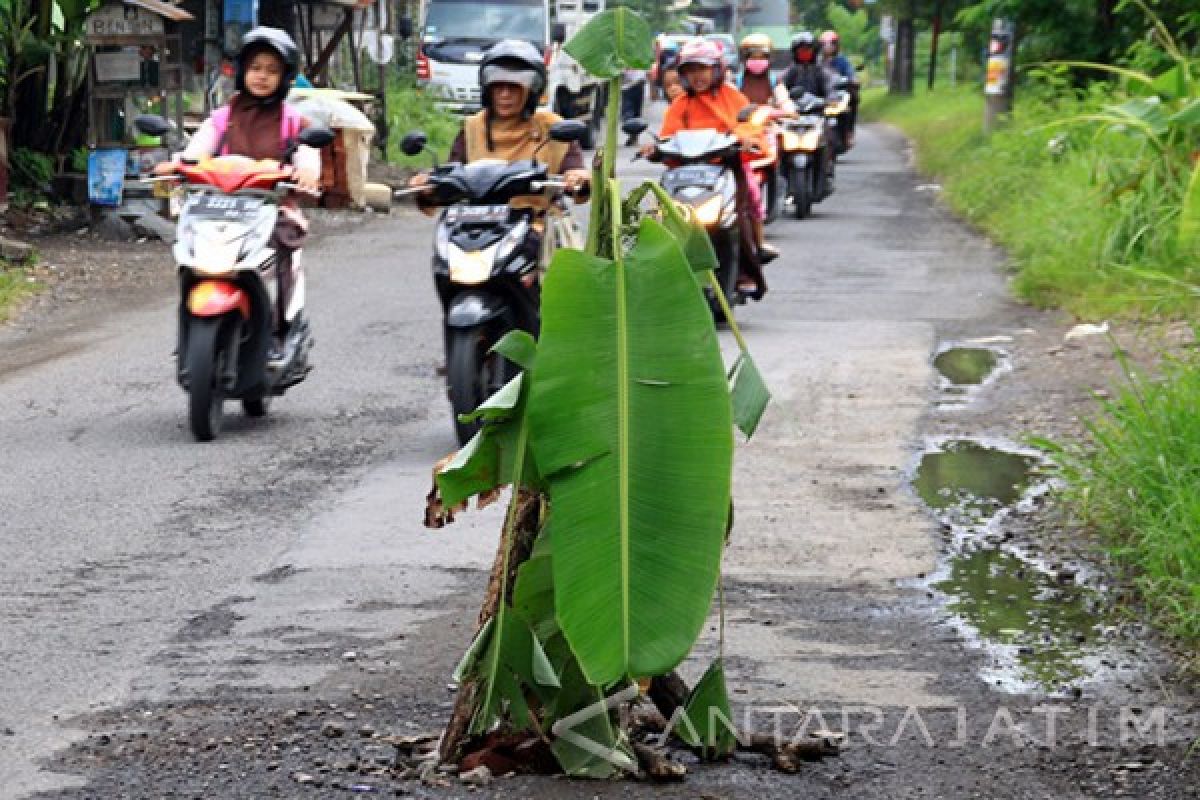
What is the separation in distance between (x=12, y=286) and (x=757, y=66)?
29.8 ft

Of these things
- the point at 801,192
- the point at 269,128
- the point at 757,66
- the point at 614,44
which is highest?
the point at 614,44

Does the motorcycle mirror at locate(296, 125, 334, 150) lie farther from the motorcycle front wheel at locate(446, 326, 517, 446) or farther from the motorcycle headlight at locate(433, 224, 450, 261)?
the motorcycle front wheel at locate(446, 326, 517, 446)

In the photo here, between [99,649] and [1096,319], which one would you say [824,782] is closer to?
[99,649]

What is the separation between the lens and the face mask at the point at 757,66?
22.0 m

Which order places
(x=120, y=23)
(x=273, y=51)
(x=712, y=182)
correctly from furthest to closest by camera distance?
(x=120, y=23) < (x=712, y=182) < (x=273, y=51)

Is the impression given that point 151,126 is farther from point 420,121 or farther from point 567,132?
point 420,121

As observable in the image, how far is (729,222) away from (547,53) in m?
19.1

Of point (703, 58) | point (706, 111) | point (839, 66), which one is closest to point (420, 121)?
point (839, 66)

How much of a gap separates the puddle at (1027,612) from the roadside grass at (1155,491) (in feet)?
A: 0.69

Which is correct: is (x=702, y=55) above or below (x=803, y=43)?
above

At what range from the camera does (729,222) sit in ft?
45.6

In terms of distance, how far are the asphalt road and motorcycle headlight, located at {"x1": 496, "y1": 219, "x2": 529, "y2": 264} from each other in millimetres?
920

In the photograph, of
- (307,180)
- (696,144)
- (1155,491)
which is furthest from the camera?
(696,144)

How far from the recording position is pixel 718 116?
49.2ft
